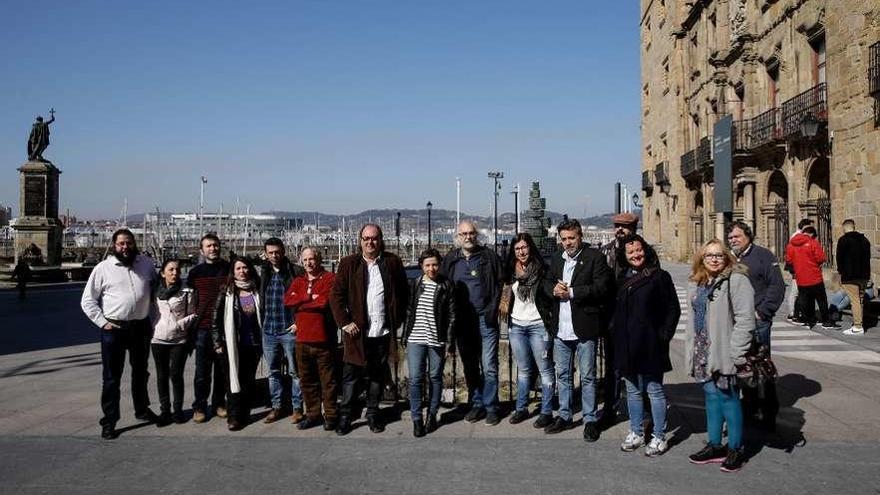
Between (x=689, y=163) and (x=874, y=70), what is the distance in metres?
17.2

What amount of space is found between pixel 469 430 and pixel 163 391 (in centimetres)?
288

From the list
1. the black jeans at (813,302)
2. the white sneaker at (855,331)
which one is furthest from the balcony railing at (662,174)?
the white sneaker at (855,331)

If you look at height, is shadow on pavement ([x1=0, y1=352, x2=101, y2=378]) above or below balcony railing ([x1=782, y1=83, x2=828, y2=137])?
below

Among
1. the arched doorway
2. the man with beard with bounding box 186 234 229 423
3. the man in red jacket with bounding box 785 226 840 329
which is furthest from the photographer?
the arched doorway

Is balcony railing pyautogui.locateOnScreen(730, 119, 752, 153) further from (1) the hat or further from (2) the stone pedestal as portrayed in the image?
(2) the stone pedestal

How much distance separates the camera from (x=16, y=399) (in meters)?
7.60

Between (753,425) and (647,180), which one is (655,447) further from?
(647,180)

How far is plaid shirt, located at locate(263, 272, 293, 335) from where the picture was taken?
6379mm

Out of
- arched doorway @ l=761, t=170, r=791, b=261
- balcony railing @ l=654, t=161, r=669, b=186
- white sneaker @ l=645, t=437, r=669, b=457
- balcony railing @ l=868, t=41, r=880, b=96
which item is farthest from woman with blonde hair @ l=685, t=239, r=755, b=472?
balcony railing @ l=654, t=161, r=669, b=186

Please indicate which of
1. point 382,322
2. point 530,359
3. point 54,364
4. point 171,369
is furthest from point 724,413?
point 54,364

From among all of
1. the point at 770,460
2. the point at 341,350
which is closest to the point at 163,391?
the point at 341,350

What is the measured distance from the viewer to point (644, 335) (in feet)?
17.4

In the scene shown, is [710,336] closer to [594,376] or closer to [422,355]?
[594,376]

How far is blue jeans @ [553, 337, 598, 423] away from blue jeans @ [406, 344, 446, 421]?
1.02 metres
